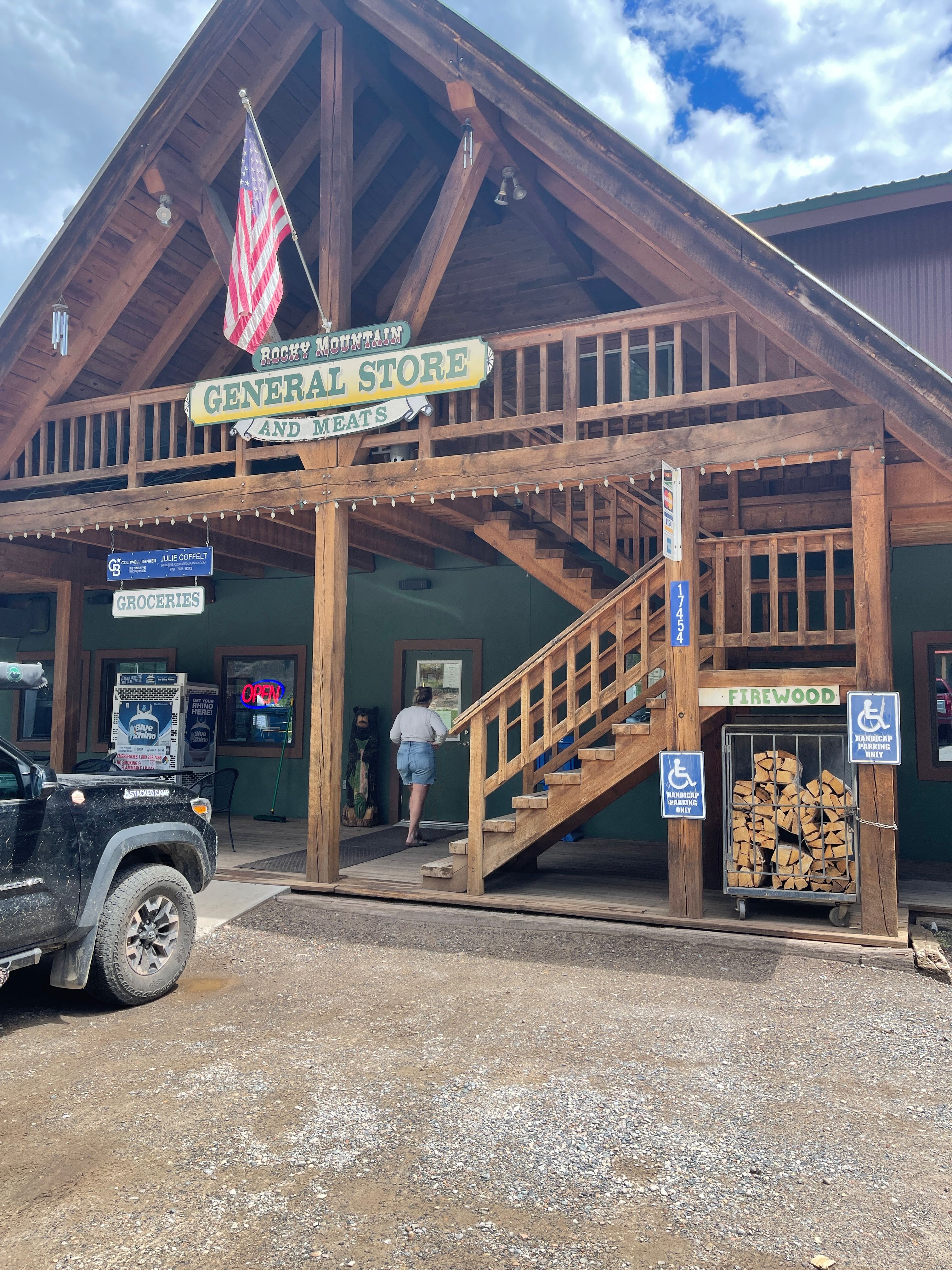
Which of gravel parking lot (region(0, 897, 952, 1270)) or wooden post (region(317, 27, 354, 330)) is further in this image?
wooden post (region(317, 27, 354, 330))

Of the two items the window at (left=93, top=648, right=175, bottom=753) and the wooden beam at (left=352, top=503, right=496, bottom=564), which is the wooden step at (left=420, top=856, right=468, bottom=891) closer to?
the wooden beam at (left=352, top=503, right=496, bottom=564)

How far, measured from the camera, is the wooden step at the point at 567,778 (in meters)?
7.68

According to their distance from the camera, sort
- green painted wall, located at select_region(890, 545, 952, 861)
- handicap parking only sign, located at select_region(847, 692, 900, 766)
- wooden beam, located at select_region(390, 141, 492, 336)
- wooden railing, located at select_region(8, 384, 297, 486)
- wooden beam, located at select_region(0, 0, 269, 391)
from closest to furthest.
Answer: handicap parking only sign, located at select_region(847, 692, 900, 766)
wooden beam, located at select_region(390, 141, 492, 336)
wooden beam, located at select_region(0, 0, 269, 391)
wooden railing, located at select_region(8, 384, 297, 486)
green painted wall, located at select_region(890, 545, 952, 861)

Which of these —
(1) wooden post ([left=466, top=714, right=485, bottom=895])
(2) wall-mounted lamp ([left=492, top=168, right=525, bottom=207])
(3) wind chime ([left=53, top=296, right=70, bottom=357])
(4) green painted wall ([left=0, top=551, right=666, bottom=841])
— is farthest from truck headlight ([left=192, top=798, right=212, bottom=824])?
(4) green painted wall ([left=0, top=551, right=666, bottom=841])

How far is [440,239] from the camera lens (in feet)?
27.2

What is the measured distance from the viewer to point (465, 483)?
793cm

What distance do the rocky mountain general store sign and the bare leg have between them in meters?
4.10

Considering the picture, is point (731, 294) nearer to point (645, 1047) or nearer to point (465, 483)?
point (465, 483)

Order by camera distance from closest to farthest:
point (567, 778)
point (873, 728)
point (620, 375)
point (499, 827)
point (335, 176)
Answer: point (873, 728), point (567, 778), point (499, 827), point (335, 176), point (620, 375)

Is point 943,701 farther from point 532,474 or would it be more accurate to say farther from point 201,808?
point 201,808

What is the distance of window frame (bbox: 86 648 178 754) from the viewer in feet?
47.1

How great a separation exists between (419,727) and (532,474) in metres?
3.68

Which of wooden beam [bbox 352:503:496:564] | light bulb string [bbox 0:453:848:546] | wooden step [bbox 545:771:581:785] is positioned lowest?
wooden step [bbox 545:771:581:785]

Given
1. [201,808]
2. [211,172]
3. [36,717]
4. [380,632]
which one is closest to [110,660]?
[36,717]
